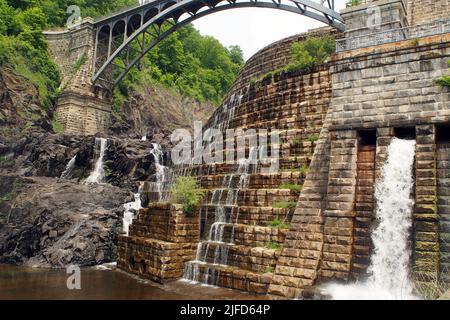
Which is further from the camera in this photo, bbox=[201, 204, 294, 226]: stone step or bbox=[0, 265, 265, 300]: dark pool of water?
bbox=[201, 204, 294, 226]: stone step

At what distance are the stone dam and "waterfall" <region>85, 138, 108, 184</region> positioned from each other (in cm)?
1080

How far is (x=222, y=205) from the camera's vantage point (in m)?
16.0

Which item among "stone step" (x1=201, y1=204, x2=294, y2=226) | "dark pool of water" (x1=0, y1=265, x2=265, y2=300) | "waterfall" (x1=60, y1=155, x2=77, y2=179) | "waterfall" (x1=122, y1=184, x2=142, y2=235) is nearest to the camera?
"dark pool of water" (x1=0, y1=265, x2=265, y2=300)

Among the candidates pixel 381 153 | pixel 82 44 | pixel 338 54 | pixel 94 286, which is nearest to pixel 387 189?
pixel 381 153

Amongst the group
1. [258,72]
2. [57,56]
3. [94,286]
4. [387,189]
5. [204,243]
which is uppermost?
[57,56]

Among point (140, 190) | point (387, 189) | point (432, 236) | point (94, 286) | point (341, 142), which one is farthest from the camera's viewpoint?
point (140, 190)

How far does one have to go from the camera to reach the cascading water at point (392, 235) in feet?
33.2

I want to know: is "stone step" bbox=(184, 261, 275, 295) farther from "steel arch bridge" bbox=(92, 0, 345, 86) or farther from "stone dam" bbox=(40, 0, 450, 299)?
"steel arch bridge" bbox=(92, 0, 345, 86)

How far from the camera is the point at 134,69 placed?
44.7 m

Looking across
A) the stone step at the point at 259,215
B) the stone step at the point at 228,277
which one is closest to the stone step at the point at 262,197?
the stone step at the point at 259,215

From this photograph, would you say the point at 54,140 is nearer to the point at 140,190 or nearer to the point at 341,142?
the point at 140,190

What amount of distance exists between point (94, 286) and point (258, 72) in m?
17.3

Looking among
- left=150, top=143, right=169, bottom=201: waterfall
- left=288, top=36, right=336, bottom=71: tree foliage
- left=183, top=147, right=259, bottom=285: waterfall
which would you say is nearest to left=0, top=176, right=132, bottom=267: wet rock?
left=150, top=143, right=169, bottom=201: waterfall

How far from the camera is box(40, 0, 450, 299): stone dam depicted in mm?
10695
